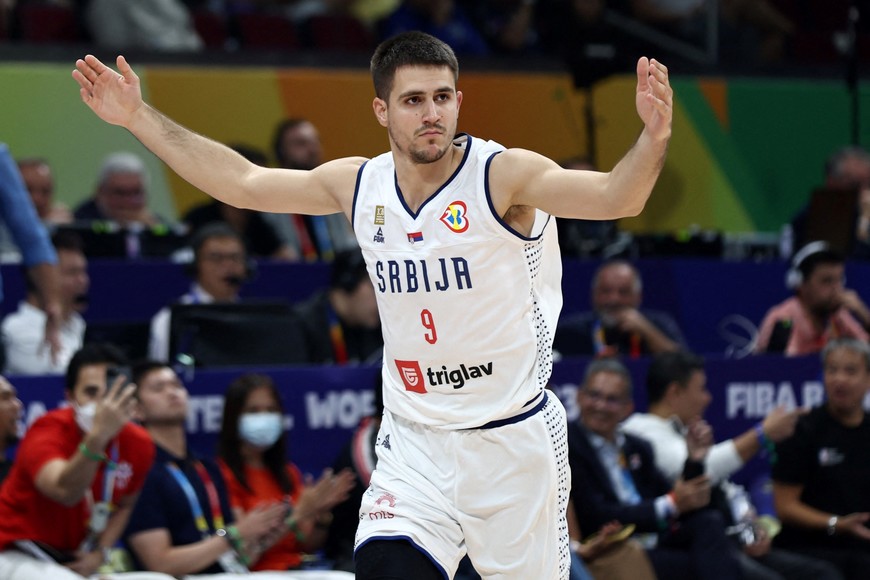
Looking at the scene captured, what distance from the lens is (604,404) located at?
812cm

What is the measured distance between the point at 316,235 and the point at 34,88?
2624 millimetres

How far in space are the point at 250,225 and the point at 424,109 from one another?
609 cm

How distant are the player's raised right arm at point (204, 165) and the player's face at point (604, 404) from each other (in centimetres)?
314

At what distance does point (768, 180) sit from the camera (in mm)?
14508

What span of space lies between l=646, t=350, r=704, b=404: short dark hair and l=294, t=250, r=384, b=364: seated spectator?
68.3 inches

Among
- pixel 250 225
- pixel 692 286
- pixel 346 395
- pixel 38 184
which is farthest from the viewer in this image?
pixel 692 286

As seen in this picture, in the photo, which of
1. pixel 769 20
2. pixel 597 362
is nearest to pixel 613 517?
pixel 597 362

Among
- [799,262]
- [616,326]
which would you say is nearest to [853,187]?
[799,262]

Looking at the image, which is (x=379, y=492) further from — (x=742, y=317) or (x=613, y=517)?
(x=742, y=317)

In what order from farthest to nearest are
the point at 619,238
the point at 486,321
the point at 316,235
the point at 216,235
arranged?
the point at 619,238 → the point at 316,235 → the point at 216,235 → the point at 486,321

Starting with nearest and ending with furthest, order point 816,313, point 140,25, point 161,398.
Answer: point 161,398 < point 816,313 < point 140,25

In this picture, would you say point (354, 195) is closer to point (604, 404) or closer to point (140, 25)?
point (604, 404)

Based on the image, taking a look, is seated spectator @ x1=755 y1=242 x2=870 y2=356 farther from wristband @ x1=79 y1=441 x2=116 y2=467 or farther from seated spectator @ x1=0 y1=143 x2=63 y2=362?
wristband @ x1=79 y1=441 x2=116 y2=467

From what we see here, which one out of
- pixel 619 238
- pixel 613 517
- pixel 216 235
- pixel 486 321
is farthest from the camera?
pixel 619 238
